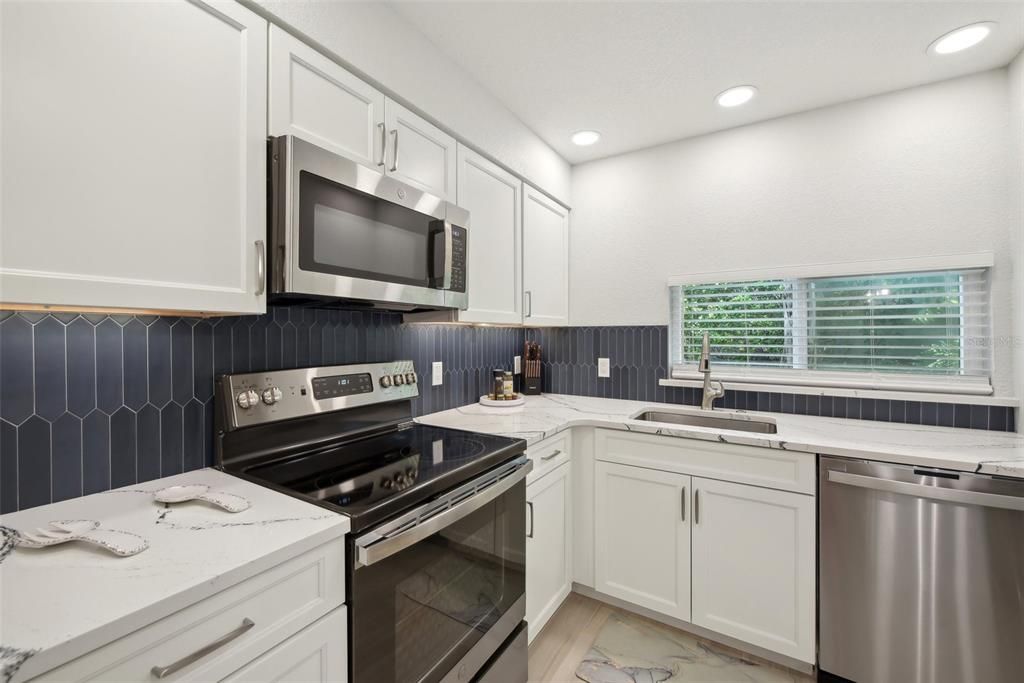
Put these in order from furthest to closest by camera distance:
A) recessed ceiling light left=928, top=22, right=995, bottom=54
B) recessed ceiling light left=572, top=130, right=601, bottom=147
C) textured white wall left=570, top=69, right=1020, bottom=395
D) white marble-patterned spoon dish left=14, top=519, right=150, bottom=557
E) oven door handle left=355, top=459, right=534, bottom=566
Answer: recessed ceiling light left=572, top=130, right=601, bottom=147 → textured white wall left=570, top=69, right=1020, bottom=395 → recessed ceiling light left=928, top=22, right=995, bottom=54 → oven door handle left=355, top=459, right=534, bottom=566 → white marble-patterned spoon dish left=14, top=519, right=150, bottom=557

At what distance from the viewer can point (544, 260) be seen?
2496 millimetres

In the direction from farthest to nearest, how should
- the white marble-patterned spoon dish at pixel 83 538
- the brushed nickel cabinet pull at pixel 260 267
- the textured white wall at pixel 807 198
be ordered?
the textured white wall at pixel 807 198, the brushed nickel cabinet pull at pixel 260 267, the white marble-patterned spoon dish at pixel 83 538

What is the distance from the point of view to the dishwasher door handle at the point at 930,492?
4.36ft

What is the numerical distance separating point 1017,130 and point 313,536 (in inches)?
110

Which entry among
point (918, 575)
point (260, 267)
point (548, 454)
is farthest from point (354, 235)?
point (918, 575)

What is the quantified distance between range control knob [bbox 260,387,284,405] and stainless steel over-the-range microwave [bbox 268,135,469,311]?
0.96 feet

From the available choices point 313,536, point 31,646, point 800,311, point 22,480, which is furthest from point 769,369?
point 22,480

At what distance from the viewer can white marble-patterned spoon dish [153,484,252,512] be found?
0.95 m

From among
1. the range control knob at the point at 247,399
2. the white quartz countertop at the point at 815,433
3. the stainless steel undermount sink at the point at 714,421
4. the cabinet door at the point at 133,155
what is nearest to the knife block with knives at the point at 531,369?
the white quartz countertop at the point at 815,433

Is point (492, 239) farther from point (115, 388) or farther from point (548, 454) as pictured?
point (115, 388)

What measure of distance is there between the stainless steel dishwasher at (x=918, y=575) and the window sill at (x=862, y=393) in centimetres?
60

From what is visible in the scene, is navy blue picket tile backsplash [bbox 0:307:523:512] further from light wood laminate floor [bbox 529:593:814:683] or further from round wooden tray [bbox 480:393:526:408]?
light wood laminate floor [bbox 529:593:814:683]

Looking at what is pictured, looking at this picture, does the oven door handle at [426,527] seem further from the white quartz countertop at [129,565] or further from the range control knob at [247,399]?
the range control knob at [247,399]

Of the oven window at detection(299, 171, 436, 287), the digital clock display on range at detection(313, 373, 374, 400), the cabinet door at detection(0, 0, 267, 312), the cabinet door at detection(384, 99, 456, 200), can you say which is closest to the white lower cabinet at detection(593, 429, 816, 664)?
the digital clock display on range at detection(313, 373, 374, 400)
